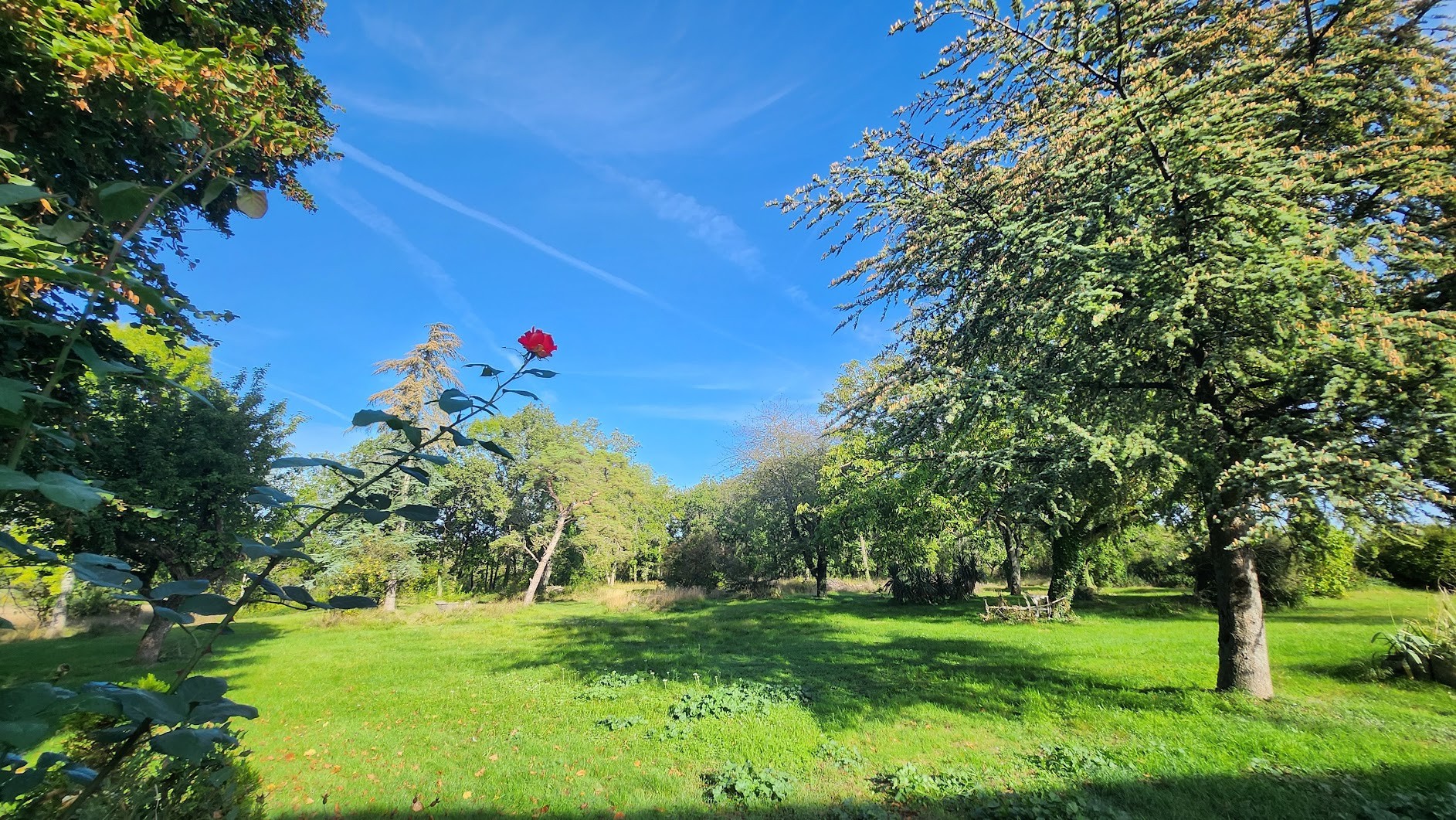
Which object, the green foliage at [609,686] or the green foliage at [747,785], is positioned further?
the green foliage at [609,686]

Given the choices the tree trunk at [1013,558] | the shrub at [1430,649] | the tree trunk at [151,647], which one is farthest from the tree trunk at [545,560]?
the shrub at [1430,649]

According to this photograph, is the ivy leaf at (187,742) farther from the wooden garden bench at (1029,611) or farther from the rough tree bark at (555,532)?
the rough tree bark at (555,532)

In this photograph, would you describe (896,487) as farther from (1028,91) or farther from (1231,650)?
(1028,91)

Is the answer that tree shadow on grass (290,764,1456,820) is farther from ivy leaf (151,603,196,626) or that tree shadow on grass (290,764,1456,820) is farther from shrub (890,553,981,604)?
shrub (890,553,981,604)

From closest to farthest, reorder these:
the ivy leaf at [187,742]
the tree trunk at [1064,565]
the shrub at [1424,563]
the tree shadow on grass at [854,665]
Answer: the ivy leaf at [187,742], the tree shadow on grass at [854,665], the shrub at [1424,563], the tree trunk at [1064,565]

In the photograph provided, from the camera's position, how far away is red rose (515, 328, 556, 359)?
209 cm

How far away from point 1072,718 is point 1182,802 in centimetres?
248

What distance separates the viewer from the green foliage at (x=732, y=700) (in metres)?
8.03

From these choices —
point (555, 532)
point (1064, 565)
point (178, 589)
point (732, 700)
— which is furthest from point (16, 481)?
point (555, 532)

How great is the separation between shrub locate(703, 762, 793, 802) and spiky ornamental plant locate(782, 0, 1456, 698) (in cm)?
426

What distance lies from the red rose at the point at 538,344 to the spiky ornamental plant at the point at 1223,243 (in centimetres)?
538

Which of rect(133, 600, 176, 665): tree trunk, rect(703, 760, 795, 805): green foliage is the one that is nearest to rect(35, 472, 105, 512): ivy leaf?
rect(703, 760, 795, 805): green foliage

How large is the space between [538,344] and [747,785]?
522cm

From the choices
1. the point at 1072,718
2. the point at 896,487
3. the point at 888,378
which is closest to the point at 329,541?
the point at 896,487
